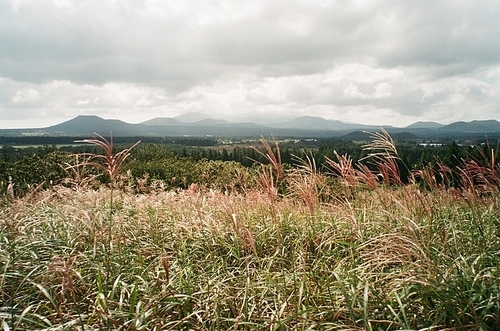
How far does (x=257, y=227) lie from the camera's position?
4574mm

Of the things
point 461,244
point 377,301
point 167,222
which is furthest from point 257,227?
point 461,244

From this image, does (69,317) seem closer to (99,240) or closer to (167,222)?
(99,240)

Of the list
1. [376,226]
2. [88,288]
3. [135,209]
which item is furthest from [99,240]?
[376,226]

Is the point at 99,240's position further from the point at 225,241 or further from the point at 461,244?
the point at 461,244

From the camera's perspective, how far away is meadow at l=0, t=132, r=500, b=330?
2438mm

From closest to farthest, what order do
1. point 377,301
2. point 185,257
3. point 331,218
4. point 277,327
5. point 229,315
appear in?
point 277,327
point 377,301
point 229,315
point 185,257
point 331,218

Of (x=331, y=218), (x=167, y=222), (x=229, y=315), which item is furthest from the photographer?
(x=167, y=222)

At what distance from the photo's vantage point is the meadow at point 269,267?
244 cm

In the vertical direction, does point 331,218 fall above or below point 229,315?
above

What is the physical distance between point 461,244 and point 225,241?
9.00 feet

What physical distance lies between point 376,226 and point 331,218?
0.63m

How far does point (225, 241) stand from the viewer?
13.4ft

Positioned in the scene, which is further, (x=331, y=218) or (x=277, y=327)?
(x=331, y=218)

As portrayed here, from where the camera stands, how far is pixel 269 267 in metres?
3.42
